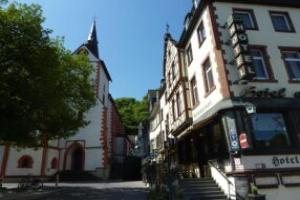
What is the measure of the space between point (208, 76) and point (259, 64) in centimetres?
303

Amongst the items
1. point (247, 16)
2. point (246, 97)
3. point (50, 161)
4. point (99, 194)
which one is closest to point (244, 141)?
point (246, 97)

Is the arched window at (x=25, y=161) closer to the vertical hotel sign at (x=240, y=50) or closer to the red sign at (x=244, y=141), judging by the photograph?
the red sign at (x=244, y=141)

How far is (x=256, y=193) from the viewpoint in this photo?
10367mm

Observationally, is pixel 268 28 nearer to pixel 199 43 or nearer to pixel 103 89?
pixel 199 43

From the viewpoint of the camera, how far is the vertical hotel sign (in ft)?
40.9

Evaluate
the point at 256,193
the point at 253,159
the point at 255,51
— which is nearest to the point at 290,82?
the point at 255,51

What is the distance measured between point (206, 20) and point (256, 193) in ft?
34.4

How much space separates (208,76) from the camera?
15.5 metres

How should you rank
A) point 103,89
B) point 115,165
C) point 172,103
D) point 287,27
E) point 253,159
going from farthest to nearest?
1. point 103,89
2. point 115,165
3. point 172,103
4. point 287,27
5. point 253,159

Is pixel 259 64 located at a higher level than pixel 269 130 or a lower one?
higher

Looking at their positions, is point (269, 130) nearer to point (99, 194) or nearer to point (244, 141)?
point (244, 141)

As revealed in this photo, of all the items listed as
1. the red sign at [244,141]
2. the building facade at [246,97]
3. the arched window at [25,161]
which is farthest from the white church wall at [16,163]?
the red sign at [244,141]

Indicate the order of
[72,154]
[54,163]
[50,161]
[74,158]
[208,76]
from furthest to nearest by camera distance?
[74,158] → [72,154] → [54,163] → [50,161] → [208,76]

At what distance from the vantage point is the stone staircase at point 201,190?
11.8 meters
